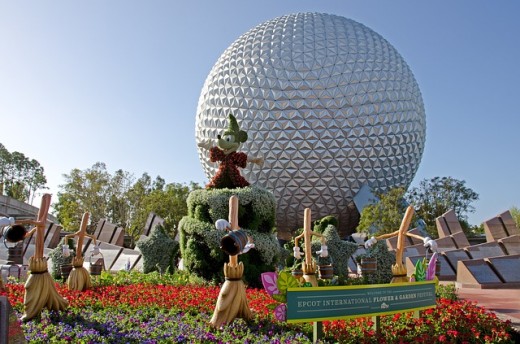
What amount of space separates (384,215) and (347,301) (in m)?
17.5

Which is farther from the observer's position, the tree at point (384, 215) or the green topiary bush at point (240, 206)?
the tree at point (384, 215)

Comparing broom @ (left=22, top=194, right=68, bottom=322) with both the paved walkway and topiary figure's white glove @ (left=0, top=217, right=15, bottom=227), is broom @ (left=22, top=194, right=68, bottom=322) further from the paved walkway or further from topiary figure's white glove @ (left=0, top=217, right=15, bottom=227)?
the paved walkway

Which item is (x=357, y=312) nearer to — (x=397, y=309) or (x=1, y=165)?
(x=397, y=309)

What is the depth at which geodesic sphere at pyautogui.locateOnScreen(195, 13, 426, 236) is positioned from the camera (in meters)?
25.2

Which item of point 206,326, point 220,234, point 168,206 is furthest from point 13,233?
point 168,206

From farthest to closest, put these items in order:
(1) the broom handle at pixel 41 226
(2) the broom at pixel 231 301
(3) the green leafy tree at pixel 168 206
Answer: (3) the green leafy tree at pixel 168 206, (1) the broom handle at pixel 41 226, (2) the broom at pixel 231 301

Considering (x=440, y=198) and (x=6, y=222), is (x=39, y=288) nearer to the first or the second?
(x=6, y=222)

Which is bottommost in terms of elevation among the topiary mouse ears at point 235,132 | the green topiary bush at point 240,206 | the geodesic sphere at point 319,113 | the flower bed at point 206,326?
the flower bed at point 206,326

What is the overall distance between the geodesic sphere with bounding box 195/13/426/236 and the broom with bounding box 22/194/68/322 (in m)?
18.3

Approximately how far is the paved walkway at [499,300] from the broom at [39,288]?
279 inches

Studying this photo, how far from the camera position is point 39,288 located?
24.8 ft

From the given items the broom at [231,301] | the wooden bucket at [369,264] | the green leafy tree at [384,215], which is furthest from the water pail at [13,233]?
the green leafy tree at [384,215]

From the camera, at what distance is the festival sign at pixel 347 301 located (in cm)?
566

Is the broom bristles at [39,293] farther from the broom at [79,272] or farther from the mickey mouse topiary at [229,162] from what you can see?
the mickey mouse topiary at [229,162]
